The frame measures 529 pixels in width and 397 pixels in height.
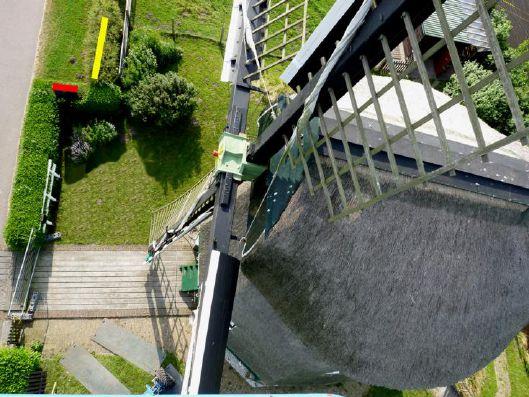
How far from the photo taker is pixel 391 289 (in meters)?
7.53

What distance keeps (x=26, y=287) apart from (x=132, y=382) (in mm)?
4668

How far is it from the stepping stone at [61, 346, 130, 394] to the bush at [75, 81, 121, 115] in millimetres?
8368

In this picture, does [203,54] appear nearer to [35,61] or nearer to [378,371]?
[35,61]

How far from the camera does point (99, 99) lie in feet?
45.4

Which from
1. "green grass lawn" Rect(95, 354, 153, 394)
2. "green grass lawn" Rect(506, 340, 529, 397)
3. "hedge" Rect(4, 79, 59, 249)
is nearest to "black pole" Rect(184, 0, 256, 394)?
"green grass lawn" Rect(95, 354, 153, 394)

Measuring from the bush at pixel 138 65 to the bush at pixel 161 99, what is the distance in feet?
Result: 1.05

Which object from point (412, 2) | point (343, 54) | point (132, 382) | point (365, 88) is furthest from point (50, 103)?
point (412, 2)

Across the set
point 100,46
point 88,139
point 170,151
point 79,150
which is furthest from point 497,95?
point 79,150

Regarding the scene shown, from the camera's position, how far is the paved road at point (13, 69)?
1316 cm

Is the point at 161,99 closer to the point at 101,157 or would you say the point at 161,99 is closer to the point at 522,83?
the point at 101,157

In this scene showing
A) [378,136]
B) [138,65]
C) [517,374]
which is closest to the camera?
[378,136]

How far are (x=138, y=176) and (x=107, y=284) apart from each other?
13.3 ft

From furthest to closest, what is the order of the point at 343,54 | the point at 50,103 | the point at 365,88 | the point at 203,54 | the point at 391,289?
the point at 203,54 → the point at 50,103 → the point at 365,88 → the point at 391,289 → the point at 343,54

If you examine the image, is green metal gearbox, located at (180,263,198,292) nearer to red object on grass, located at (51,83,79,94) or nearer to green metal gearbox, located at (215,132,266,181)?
green metal gearbox, located at (215,132,266,181)
